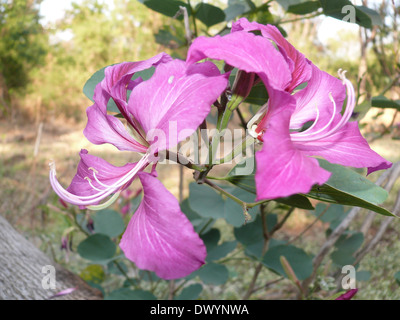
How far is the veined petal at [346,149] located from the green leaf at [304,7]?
380 mm

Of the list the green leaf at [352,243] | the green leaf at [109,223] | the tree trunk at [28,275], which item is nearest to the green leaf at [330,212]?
the green leaf at [352,243]

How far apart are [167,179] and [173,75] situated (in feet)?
11.0

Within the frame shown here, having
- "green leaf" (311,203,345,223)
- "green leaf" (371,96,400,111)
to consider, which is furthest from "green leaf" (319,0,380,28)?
"green leaf" (311,203,345,223)

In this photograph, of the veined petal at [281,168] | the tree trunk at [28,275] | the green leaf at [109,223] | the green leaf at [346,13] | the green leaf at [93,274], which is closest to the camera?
the veined petal at [281,168]

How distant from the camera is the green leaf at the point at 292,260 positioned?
98 centimetres

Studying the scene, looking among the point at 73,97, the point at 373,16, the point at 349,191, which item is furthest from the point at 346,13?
the point at 73,97

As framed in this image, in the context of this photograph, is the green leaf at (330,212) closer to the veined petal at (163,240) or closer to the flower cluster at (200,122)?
the flower cluster at (200,122)

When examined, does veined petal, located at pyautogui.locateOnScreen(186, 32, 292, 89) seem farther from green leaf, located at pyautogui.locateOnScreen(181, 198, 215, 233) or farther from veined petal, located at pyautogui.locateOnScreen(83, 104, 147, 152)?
green leaf, located at pyautogui.locateOnScreen(181, 198, 215, 233)

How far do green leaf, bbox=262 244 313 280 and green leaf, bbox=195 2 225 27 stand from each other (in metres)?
0.63

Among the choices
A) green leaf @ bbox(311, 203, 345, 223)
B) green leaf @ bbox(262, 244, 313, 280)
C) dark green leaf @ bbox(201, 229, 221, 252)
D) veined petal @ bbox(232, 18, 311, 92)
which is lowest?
dark green leaf @ bbox(201, 229, 221, 252)

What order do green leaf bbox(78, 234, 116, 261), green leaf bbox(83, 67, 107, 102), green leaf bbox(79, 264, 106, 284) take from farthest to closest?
green leaf bbox(79, 264, 106, 284) < green leaf bbox(78, 234, 116, 261) < green leaf bbox(83, 67, 107, 102)

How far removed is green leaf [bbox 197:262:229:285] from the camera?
3.65ft
